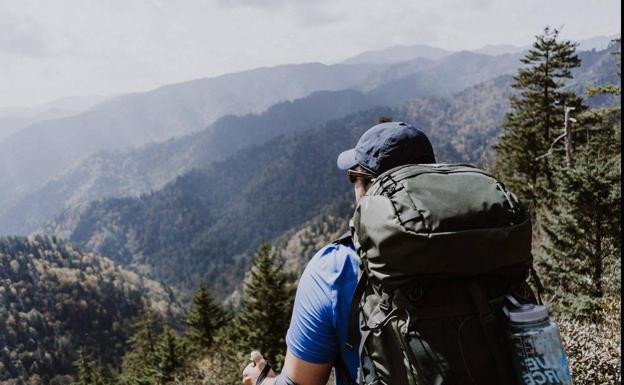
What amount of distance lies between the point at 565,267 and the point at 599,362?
30.2ft

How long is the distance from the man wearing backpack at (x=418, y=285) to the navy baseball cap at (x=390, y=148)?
185 mm

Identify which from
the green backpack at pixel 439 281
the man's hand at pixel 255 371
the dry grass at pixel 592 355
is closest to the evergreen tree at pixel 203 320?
the dry grass at pixel 592 355

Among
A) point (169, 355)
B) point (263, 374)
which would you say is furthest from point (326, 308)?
point (169, 355)

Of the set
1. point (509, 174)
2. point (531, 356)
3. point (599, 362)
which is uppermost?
point (531, 356)

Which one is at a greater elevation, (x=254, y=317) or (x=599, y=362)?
(x=599, y=362)

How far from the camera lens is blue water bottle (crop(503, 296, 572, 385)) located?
6.94ft

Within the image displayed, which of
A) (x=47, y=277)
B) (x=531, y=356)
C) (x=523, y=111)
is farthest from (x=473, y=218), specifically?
(x=47, y=277)

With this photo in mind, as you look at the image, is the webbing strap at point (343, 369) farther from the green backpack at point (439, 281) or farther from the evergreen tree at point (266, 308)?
the evergreen tree at point (266, 308)

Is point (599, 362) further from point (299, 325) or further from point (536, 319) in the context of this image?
point (299, 325)

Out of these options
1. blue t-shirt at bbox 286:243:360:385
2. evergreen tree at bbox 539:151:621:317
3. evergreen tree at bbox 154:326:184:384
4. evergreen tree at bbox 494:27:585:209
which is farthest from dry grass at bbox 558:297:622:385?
evergreen tree at bbox 154:326:184:384

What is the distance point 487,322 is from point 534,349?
26 centimetres

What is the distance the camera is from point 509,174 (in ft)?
96.9

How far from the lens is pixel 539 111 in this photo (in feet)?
75.3

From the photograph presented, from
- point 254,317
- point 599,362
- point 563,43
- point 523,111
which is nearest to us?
point 599,362
